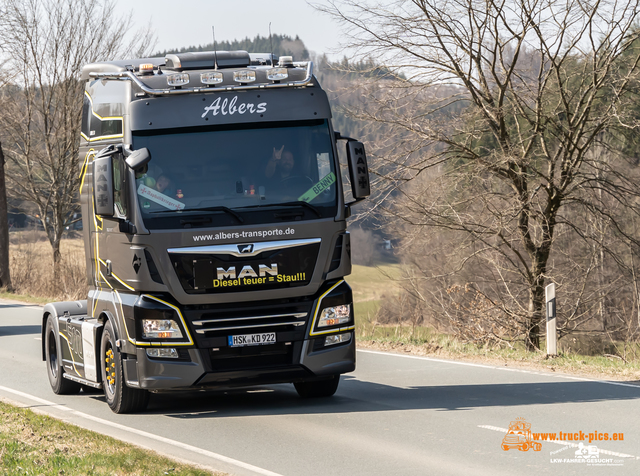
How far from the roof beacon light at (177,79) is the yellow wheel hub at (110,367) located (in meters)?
2.95

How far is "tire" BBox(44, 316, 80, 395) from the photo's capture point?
10266 mm

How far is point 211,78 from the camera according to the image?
8.52 meters

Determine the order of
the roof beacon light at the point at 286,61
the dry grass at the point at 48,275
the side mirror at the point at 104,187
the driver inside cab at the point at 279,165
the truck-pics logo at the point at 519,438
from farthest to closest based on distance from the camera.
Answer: the dry grass at the point at 48,275 → the roof beacon light at the point at 286,61 → the driver inside cab at the point at 279,165 → the side mirror at the point at 104,187 → the truck-pics logo at the point at 519,438

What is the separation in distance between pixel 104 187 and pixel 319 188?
85.0 inches

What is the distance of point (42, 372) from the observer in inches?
480

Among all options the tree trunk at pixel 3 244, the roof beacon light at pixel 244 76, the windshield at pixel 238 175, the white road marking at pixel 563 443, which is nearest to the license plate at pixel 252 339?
the windshield at pixel 238 175

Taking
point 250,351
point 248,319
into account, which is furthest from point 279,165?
point 250,351

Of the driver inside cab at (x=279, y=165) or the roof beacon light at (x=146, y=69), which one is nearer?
the driver inside cab at (x=279, y=165)

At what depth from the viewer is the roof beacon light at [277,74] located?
28.3 feet

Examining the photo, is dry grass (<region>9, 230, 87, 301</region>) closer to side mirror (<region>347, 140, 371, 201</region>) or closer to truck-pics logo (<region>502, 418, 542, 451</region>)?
side mirror (<region>347, 140, 371, 201</region>)

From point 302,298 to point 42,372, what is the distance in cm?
574

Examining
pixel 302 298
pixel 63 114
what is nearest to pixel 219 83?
pixel 302 298

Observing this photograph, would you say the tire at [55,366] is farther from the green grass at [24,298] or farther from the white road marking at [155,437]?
the green grass at [24,298]

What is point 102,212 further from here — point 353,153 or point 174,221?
point 353,153
